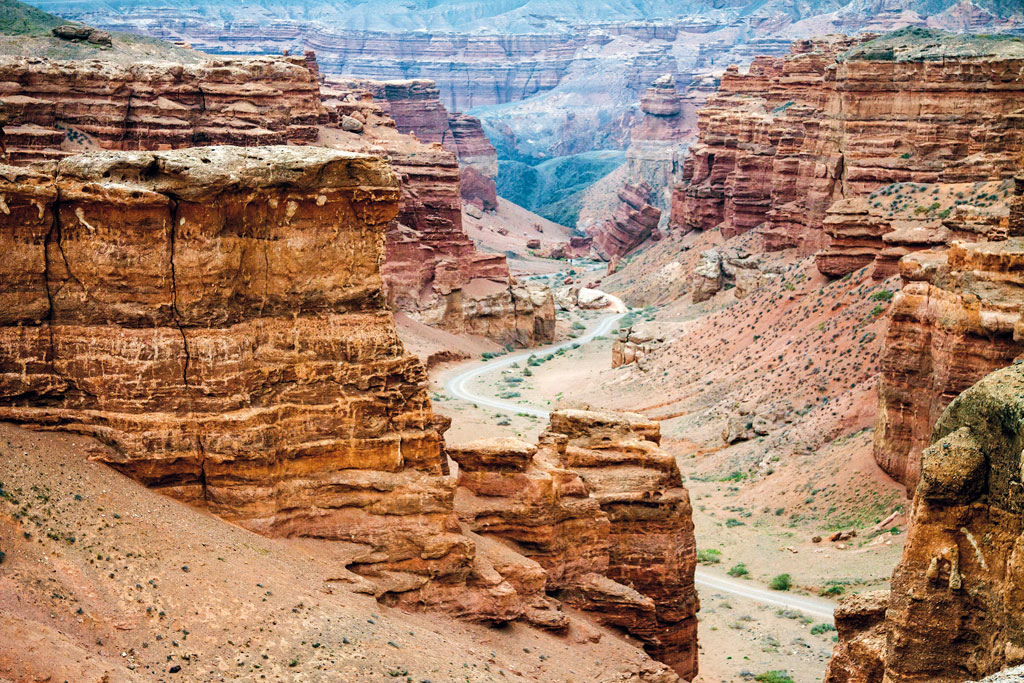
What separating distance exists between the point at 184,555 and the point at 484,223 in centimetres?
12861

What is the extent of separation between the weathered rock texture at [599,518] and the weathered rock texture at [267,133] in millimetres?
47597

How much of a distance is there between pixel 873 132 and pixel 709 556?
39614 millimetres

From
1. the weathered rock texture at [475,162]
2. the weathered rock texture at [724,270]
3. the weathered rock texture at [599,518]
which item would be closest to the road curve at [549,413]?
the weathered rock texture at [724,270]

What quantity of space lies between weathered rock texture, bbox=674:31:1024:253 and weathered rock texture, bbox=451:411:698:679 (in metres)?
38.1

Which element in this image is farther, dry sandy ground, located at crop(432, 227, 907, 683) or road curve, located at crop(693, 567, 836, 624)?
road curve, located at crop(693, 567, 836, 624)

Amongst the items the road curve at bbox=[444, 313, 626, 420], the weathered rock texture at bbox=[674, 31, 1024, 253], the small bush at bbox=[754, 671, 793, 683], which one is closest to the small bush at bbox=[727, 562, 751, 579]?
the small bush at bbox=[754, 671, 793, 683]

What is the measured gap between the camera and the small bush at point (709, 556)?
137 feet

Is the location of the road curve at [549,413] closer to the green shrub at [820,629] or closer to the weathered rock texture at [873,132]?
the green shrub at [820,629]

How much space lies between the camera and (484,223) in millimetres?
147000

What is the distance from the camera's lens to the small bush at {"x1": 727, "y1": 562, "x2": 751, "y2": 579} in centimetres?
4038

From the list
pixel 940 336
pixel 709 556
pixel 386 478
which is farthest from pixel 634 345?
pixel 386 478

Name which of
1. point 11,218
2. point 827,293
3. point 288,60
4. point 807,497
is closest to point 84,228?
point 11,218

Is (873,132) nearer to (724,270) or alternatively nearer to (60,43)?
(724,270)

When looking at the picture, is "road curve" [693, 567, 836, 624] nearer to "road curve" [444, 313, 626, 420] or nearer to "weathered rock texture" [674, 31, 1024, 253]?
"road curve" [444, 313, 626, 420]
